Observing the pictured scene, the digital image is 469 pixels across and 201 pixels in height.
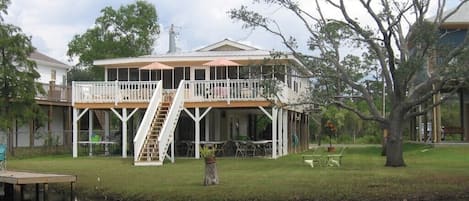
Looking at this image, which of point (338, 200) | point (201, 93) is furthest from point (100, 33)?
point (338, 200)

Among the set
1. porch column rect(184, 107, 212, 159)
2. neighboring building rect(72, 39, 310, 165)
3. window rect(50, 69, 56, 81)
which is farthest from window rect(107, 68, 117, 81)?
window rect(50, 69, 56, 81)

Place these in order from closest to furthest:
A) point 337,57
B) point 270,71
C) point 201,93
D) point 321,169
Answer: point 321,169 < point 337,57 < point 270,71 < point 201,93

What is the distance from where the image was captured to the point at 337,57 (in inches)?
1012

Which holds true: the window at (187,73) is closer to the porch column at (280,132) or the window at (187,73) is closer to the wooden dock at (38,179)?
the porch column at (280,132)

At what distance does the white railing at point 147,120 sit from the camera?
27516 millimetres

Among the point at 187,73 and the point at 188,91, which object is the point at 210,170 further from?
the point at 187,73

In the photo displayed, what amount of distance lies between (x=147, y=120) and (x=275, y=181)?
437 inches

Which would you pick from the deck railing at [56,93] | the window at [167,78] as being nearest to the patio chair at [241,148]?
the window at [167,78]

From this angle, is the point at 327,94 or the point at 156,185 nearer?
the point at 156,185

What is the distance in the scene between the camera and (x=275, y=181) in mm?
19109

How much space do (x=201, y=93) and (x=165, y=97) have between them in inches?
77.1

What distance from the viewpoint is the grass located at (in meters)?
16.5

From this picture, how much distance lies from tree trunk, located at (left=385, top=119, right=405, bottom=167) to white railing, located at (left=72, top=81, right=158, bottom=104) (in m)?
11.8

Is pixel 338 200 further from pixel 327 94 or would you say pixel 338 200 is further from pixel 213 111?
pixel 213 111
